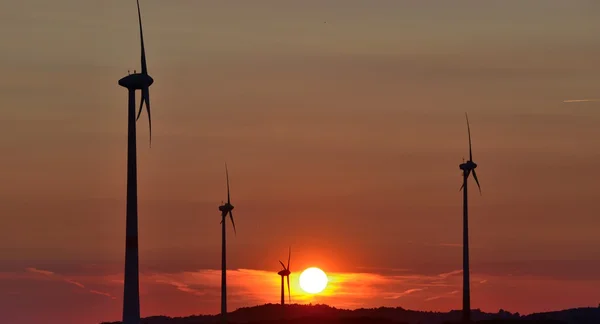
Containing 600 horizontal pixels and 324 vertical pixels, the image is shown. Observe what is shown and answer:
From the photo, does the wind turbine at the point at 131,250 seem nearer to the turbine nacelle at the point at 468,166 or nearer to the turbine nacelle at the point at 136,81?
the turbine nacelle at the point at 136,81

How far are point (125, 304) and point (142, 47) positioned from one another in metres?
25.2

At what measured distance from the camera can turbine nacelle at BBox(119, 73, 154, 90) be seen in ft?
425

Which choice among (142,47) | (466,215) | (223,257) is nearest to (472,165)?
(466,215)

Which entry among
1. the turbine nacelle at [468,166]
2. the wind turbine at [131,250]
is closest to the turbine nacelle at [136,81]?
the wind turbine at [131,250]

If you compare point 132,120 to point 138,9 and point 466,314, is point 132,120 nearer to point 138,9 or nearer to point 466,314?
point 138,9

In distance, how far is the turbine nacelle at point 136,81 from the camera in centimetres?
12962

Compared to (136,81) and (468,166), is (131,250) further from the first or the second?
(468,166)

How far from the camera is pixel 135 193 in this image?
120250mm

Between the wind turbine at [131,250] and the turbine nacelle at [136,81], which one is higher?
the turbine nacelle at [136,81]

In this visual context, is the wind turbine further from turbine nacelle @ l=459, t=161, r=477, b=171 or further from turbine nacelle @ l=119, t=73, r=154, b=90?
turbine nacelle @ l=459, t=161, r=477, b=171

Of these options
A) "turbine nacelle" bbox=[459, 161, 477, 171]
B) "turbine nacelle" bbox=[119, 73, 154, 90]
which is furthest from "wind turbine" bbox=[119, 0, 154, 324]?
"turbine nacelle" bbox=[459, 161, 477, 171]

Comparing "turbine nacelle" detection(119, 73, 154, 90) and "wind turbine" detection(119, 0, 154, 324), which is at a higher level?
"turbine nacelle" detection(119, 73, 154, 90)

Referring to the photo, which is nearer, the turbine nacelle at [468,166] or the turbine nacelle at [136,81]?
the turbine nacelle at [136,81]

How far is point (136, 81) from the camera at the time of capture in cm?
12975
